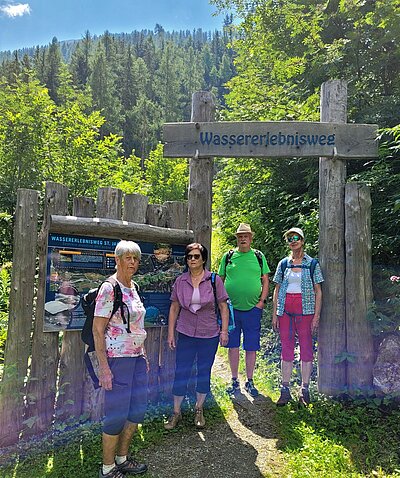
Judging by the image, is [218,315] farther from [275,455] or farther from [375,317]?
[375,317]

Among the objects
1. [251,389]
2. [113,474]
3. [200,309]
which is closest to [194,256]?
[200,309]

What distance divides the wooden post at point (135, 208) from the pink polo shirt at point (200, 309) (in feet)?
2.70

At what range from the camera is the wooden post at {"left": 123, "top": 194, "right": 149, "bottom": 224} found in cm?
433

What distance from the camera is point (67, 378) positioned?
3912 mm

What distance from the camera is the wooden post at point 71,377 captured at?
390 cm

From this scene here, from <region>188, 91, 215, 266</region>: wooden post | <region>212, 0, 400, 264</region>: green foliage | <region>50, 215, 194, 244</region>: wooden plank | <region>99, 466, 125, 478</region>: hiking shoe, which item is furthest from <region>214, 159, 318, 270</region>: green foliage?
<region>99, 466, 125, 478</region>: hiking shoe

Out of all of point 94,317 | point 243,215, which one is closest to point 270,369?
point 94,317

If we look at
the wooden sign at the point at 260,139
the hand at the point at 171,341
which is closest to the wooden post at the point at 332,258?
the wooden sign at the point at 260,139

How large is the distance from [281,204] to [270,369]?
3974 mm

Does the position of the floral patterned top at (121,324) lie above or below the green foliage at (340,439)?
above

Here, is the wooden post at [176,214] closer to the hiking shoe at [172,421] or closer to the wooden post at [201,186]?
the wooden post at [201,186]

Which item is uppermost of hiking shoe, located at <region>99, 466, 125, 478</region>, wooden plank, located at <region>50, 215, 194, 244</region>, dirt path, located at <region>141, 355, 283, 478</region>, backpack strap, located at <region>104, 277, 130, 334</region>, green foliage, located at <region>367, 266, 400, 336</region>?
wooden plank, located at <region>50, 215, 194, 244</region>

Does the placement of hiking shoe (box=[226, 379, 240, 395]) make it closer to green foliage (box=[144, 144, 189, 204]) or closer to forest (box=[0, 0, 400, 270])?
forest (box=[0, 0, 400, 270])

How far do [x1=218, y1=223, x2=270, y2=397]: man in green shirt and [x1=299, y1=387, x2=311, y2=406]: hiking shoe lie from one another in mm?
627
